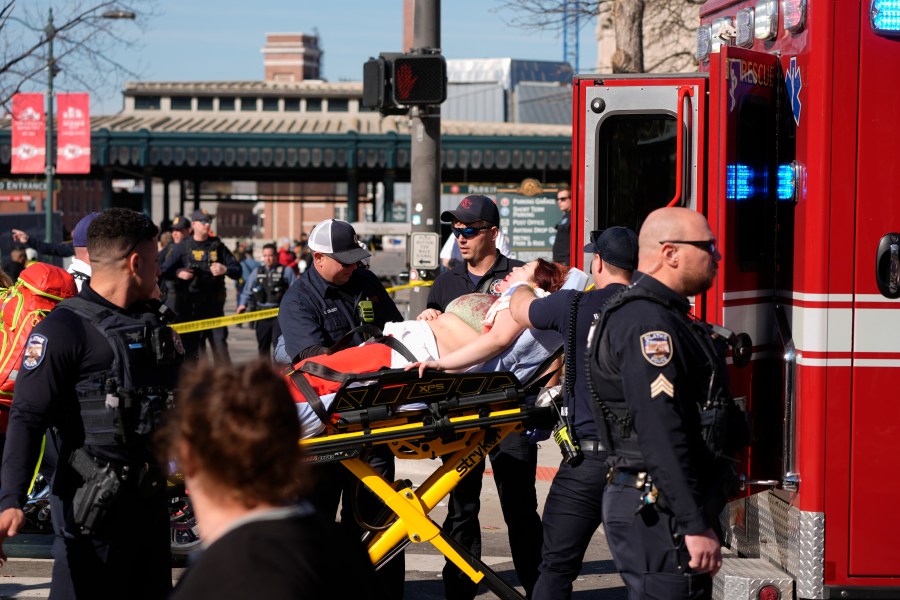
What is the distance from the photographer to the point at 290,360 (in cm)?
583

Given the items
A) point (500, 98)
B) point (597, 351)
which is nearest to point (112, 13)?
point (597, 351)

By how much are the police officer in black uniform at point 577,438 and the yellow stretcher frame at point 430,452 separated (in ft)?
1.17

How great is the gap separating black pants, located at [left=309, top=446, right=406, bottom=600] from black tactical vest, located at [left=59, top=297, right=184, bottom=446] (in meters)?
1.34

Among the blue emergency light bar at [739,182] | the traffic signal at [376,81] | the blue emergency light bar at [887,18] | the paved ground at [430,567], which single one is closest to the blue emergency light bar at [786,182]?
the blue emergency light bar at [739,182]

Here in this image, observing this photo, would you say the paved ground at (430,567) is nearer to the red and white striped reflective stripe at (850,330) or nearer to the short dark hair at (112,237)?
the red and white striped reflective stripe at (850,330)

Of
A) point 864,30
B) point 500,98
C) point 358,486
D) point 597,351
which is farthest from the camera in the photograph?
point 500,98

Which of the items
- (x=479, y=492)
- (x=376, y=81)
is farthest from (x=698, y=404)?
(x=376, y=81)

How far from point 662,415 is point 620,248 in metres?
1.23

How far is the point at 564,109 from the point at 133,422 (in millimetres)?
49967

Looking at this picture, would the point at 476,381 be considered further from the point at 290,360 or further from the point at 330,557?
the point at 330,557

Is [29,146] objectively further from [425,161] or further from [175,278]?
[425,161]

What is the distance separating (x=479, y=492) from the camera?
222 inches

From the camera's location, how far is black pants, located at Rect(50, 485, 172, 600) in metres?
3.82

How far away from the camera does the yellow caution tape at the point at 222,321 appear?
36.8ft
